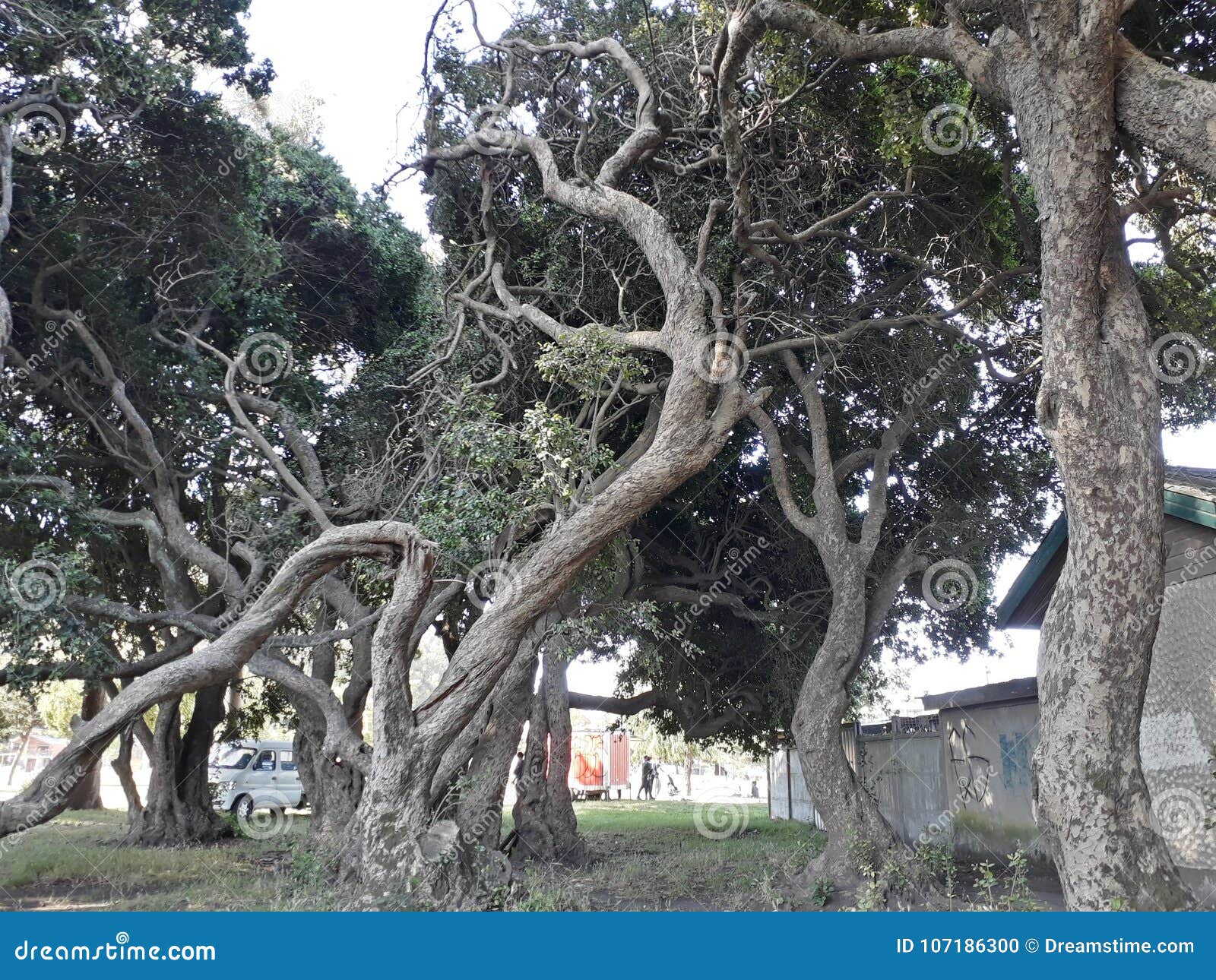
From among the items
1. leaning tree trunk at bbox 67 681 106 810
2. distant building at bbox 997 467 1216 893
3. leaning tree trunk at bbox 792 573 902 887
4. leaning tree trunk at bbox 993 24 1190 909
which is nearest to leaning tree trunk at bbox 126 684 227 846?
leaning tree trunk at bbox 67 681 106 810

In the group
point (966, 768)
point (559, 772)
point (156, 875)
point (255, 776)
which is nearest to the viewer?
point (156, 875)

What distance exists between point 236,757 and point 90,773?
3157 millimetres

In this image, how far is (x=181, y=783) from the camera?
1631 centimetres

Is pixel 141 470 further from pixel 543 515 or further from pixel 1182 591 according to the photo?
pixel 1182 591

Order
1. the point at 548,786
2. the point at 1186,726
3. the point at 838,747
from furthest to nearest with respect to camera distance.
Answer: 1. the point at 548,786
2. the point at 838,747
3. the point at 1186,726

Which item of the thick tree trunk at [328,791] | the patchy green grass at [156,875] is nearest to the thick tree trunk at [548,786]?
the thick tree trunk at [328,791]

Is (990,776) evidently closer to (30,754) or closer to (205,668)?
(205,668)

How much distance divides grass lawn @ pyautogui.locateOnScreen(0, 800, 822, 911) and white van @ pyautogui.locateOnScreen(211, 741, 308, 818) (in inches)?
137

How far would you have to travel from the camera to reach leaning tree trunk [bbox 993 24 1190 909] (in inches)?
208

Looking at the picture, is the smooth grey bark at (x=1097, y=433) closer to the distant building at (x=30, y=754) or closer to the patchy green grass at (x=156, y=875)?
the patchy green grass at (x=156, y=875)

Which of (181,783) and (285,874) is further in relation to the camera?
(181,783)

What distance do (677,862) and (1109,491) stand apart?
31.6 feet

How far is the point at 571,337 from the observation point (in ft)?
32.0

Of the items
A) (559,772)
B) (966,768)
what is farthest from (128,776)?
(966,768)
